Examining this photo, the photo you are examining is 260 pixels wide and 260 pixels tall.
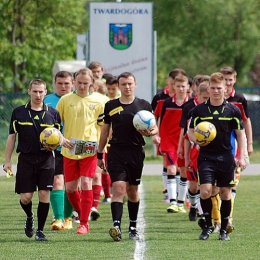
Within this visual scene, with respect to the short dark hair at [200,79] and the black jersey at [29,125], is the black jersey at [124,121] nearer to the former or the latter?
the black jersey at [29,125]

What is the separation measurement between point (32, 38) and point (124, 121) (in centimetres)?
2164

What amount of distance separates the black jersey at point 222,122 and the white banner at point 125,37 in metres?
14.8

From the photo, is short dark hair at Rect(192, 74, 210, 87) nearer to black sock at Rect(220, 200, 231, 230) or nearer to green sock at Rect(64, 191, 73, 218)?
A: black sock at Rect(220, 200, 231, 230)

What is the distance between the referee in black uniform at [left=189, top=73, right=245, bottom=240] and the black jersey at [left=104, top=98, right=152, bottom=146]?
692 mm

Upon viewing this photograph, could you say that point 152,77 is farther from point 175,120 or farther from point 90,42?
point 175,120

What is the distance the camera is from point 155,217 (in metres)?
12.9

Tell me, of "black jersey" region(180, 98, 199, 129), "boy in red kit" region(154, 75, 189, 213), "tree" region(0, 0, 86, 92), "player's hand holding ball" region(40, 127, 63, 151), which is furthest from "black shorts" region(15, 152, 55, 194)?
"tree" region(0, 0, 86, 92)

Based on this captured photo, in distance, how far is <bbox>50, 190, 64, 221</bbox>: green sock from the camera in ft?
37.4

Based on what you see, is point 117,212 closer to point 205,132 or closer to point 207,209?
point 207,209

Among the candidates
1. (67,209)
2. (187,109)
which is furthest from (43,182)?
(187,109)

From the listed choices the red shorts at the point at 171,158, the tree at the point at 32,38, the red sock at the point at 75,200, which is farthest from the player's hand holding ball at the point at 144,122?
the tree at the point at 32,38

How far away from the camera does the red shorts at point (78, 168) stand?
11133 mm

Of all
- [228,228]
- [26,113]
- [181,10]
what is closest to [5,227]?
[26,113]

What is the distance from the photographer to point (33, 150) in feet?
33.4
